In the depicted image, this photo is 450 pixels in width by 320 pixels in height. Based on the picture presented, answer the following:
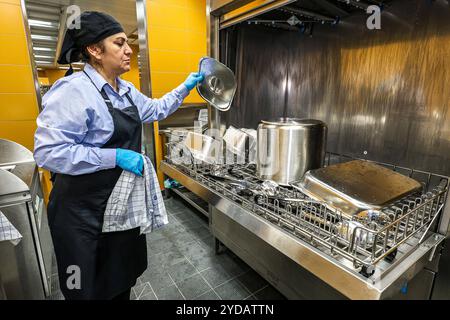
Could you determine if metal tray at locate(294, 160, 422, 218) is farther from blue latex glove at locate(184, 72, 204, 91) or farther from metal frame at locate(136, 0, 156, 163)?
metal frame at locate(136, 0, 156, 163)

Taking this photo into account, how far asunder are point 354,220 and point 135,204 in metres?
0.68

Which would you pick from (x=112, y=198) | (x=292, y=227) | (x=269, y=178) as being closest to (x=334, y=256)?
(x=292, y=227)

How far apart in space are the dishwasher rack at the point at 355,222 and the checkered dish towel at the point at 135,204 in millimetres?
270

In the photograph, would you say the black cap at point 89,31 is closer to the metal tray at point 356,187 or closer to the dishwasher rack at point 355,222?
the dishwasher rack at point 355,222

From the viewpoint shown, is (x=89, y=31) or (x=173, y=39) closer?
(x=89, y=31)

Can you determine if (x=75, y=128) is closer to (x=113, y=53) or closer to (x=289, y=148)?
(x=113, y=53)

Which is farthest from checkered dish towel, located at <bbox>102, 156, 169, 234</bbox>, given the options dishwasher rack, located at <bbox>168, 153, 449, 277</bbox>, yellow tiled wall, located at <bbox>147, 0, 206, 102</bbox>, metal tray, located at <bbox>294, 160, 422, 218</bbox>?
yellow tiled wall, located at <bbox>147, 0, 206, 102</bbox>

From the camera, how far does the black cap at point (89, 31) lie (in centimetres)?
75

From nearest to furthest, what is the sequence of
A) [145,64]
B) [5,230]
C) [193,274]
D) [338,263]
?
[338,263] → [5,230] → [193,274] → [145,64]

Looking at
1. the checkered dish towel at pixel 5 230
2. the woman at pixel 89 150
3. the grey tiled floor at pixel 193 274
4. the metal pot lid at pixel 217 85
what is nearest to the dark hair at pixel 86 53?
the woman at pixel 89 150

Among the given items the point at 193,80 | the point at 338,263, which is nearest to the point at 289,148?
the point at 338,263

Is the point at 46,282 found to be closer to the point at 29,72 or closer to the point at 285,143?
the point at 285,143

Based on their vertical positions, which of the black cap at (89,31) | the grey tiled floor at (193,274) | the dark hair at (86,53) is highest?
the black cap at (89,31)

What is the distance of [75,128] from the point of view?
72 centimetres
